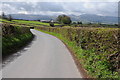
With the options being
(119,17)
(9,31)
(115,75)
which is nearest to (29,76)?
(115,75)

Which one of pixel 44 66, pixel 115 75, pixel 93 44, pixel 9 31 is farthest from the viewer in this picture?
pixel 9 31

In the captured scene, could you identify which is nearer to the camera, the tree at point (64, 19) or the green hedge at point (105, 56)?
the green hedge at point (105, 56)

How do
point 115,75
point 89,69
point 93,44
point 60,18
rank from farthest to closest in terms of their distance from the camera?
point 60,18, point 93,44, point 89,69, point 115,75

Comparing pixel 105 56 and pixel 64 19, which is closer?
pixel 105 56

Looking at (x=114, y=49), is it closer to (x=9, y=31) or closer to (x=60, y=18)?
(x=9, y=31)

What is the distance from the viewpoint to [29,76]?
8617 millimetres

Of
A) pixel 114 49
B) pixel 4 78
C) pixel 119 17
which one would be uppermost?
pixel 119 17

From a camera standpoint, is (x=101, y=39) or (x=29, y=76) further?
(x=101, y=39)

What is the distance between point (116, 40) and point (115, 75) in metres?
2.22

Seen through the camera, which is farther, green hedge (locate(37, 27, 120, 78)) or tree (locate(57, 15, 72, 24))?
tree (locate(57, 15, 72, 24))

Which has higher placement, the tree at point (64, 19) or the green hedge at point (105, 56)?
the tree at point (64, 19)

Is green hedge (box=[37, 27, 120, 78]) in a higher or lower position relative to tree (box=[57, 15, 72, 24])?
lower

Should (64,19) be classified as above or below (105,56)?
above

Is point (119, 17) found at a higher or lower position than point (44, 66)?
higher
